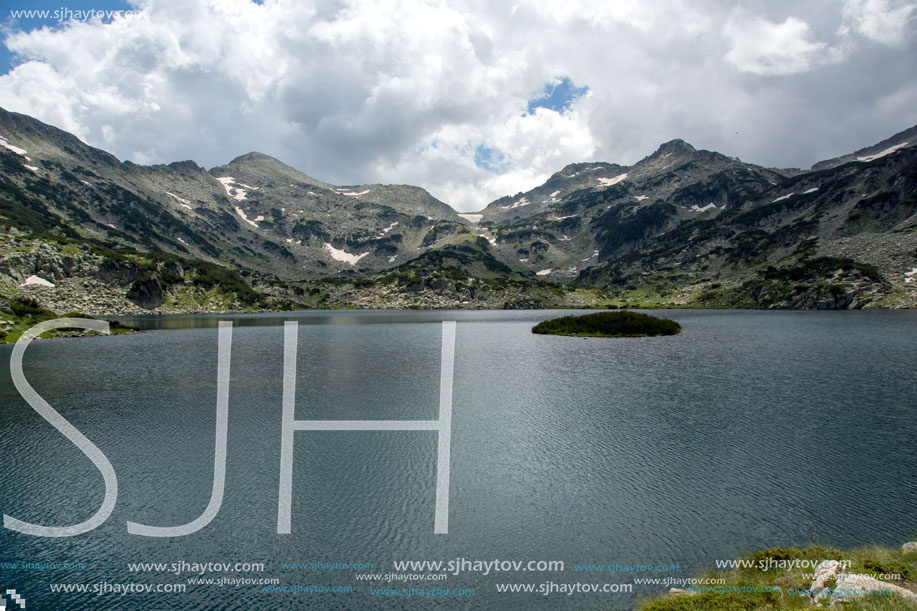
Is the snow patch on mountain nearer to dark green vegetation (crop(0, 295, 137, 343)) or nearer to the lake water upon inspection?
dark green vegetation (crop(0, 295, 137, 343))

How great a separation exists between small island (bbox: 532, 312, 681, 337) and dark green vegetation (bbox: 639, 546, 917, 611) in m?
90.6

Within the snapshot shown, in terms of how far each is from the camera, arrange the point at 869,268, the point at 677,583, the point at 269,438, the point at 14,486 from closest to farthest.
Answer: the point at 677,583 < the point at 14,486 < the point at 269,438 < the point at 869,268

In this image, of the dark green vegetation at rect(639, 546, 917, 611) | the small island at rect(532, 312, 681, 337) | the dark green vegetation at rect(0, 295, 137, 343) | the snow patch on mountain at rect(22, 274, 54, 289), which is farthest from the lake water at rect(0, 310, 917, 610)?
the snow patch on mountain at rect(22, 274, 54, 289)

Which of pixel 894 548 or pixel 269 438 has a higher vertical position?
pixel 894 548

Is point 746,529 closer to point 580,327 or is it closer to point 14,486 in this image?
point 14,486

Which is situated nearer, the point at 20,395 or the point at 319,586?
the point at 319,586

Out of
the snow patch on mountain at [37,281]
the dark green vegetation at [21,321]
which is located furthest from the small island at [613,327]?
the snow patch on mountain at [37,281]

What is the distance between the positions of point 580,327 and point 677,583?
99.0m

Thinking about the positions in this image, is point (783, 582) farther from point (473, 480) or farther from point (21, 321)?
point (21, 321)

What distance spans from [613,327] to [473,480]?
91.3 metres

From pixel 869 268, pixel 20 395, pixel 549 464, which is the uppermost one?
pixel 869 268

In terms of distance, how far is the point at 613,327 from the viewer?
106 metres

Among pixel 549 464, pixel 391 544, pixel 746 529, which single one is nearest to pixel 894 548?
pixel 746 529

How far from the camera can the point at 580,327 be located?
111m
